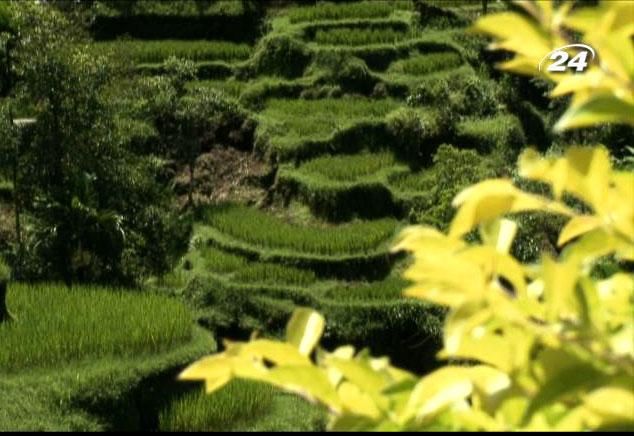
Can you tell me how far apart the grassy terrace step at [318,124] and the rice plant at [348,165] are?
0.12 m

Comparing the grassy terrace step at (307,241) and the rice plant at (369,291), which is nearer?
the rice plant at (369,291)

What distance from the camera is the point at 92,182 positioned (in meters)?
7.39

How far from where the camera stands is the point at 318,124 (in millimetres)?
9633

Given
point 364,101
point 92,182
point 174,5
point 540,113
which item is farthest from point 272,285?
point 174,5

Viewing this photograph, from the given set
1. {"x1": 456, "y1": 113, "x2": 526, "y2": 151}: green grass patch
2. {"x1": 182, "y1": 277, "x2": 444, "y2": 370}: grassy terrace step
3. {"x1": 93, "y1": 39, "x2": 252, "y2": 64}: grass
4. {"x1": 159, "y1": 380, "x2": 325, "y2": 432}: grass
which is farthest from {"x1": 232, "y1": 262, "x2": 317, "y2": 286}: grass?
{"x1": 93, "y1": 39, "x2": 252, "y2": 64}: grass

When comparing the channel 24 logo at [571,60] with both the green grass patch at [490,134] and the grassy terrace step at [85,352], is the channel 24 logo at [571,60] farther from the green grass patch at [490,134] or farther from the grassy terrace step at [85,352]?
the green grass patch at [490,134]

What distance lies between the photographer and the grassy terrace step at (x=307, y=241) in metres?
7.77

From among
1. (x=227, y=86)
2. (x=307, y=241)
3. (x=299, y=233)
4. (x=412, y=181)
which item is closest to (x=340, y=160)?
(x=412, y=181)

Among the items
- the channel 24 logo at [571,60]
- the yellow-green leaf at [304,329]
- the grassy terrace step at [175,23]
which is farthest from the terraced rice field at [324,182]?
the yellow-green leaf at [304,329]

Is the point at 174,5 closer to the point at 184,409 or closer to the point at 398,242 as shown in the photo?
the point at 184,409

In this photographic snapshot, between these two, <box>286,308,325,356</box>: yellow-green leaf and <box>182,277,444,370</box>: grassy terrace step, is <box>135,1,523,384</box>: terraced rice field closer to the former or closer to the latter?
<box>182,277,444,370</box>: grassy terrace step

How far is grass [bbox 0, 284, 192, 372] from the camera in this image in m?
5.74

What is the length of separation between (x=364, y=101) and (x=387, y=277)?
274cm

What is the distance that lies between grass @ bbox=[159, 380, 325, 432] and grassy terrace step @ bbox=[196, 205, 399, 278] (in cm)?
175
